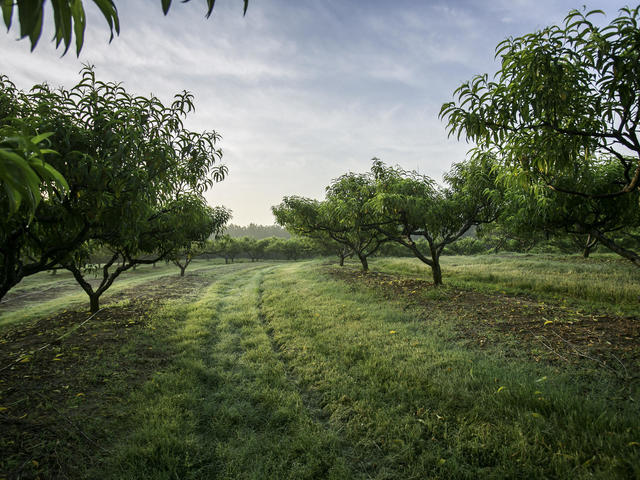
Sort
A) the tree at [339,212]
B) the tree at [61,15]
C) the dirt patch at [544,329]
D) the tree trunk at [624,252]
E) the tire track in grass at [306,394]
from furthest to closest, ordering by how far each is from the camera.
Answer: the tree at [339,212] < the tree trunk at [624,252] < the dirt patch at [544,329] < the tire track in grass at [306,394] < the tree at [61,15]

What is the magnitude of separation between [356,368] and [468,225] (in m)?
9.99

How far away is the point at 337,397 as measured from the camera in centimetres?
451

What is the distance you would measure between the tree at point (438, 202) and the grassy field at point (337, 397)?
419 cm

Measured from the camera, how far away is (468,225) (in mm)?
12461

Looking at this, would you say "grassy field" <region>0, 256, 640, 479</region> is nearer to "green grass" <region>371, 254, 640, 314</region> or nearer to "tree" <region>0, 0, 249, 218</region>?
"green grass" <region>371, 254, 640, 314</region>

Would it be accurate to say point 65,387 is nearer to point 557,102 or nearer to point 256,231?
point 557,102

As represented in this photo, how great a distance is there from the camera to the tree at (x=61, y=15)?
824 mm

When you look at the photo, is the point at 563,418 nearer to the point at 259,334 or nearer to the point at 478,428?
the point at 478,428

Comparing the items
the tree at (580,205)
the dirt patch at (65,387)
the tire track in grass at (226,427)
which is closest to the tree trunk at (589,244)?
the tree at (580,205)

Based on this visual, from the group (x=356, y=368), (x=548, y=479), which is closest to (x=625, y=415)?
(x=548, y=479)

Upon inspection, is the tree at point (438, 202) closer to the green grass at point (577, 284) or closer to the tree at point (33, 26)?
the green grass at point (577, 284)

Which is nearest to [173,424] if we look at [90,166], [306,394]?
[306,394]

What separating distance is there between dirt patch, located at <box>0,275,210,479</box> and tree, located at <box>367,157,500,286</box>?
28.6ft

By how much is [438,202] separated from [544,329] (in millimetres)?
6554
